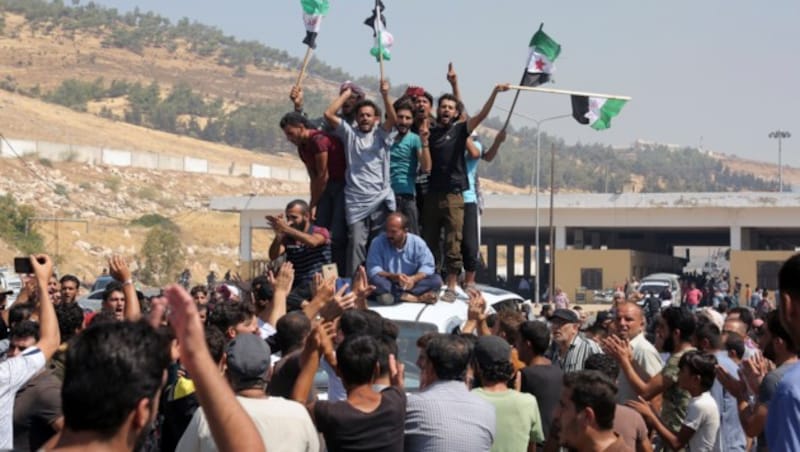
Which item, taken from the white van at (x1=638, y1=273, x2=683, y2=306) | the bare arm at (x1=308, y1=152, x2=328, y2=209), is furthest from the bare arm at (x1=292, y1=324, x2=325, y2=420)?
the white van at (x1=638, y1=273, x2=683, y2=306)

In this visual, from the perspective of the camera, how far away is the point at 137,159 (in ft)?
360

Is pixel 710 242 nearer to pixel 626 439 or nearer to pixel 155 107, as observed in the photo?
pixel 626 439

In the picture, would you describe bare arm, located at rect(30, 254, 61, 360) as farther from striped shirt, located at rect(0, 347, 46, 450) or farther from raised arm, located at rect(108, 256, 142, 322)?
raised arm, located at rect(108, 256, 142, 322)

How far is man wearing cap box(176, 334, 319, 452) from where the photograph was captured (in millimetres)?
5530

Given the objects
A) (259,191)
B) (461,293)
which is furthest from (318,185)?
(259,191)

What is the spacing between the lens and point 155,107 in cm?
15312

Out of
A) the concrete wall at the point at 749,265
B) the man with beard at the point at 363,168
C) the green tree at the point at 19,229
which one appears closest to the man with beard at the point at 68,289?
the man with beard at the point at 363,168

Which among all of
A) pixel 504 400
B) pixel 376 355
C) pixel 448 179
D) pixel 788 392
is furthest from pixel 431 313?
pixel 788 392

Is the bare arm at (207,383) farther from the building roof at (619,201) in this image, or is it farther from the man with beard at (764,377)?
the building roof at (619,201)

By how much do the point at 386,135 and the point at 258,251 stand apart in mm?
81112

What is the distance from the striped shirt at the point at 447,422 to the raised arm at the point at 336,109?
4729 millimetres

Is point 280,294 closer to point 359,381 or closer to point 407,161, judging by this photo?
point 359,381

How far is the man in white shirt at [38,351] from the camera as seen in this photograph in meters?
6.02

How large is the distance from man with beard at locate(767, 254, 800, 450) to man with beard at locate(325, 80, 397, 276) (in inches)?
287
